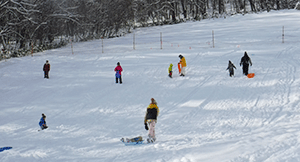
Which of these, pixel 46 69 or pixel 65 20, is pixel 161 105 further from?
pixel 65 20

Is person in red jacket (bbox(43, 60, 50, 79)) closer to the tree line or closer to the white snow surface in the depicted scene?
the white snow surface

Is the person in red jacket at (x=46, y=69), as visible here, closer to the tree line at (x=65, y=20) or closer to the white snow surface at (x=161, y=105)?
the white snow surface at (x=161, y=105)

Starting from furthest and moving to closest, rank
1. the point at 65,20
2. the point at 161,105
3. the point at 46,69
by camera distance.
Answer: the point at 65,20, the point at 46,69, the point at 161,105

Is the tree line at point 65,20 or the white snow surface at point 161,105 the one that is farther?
the tree line at point 65,20

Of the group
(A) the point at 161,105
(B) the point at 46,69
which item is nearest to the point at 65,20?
(B) the point at 46,69

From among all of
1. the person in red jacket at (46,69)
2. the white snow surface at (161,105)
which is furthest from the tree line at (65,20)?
the person in red jacket at (46,69)

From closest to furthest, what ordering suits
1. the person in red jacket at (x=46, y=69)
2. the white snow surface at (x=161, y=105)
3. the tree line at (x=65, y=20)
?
1. the white snow surface at (x=161, y=105)
2. the person in red jacket at (x=46, y=69)
3. the tree line at (x=65, y=20)

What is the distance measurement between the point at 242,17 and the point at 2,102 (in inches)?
1243

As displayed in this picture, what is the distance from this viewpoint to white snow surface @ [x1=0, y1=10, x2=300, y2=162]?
8561mm

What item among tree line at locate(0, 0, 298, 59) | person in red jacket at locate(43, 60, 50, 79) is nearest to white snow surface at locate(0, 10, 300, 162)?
person in red jacket at locate(43, 60, 50, 79)

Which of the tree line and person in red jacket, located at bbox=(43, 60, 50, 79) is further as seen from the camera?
the tree line

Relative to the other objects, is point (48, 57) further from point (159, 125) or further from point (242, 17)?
point (242, 17)

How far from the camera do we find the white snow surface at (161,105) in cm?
856

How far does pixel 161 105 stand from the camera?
45.0 feet
